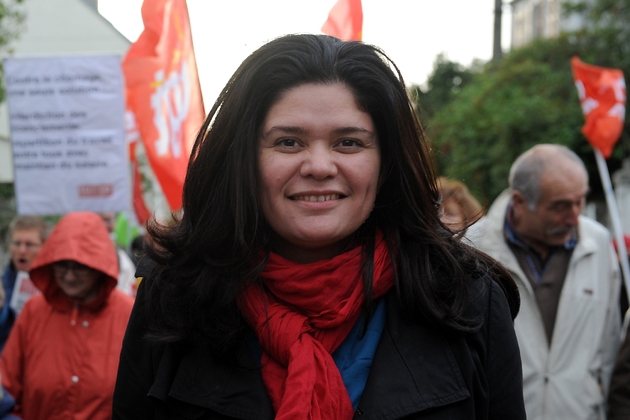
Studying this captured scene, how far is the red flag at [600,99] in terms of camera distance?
7340 millimetres

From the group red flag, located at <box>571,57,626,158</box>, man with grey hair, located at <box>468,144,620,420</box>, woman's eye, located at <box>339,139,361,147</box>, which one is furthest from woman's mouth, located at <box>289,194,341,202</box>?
red flag, located at <box>571,57,626,158</box>

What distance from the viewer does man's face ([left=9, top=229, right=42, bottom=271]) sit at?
580 centimetres

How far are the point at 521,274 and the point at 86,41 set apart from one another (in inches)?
949

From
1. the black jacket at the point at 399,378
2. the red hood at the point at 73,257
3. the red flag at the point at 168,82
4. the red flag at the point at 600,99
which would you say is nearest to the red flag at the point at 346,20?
the red flag at the point at 168,82

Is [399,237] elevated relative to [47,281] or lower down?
elevated

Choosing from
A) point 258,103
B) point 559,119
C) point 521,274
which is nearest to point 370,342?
point 258,103

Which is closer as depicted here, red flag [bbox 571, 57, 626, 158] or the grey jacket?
the grey jacket

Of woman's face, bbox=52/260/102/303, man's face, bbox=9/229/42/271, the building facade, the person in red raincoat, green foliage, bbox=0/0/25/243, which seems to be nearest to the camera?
the person in red raincoat

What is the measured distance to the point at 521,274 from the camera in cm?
408

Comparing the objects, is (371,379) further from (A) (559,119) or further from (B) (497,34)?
(A) (559,119)

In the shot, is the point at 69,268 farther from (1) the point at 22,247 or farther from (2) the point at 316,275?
(2) the point at 316,275

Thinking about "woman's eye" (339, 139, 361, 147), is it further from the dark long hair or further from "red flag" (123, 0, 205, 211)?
"red flag" (123, 0, 205, 211)

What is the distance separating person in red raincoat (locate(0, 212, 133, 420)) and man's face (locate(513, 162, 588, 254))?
2.10 m

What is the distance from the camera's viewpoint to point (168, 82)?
4.53 meters
